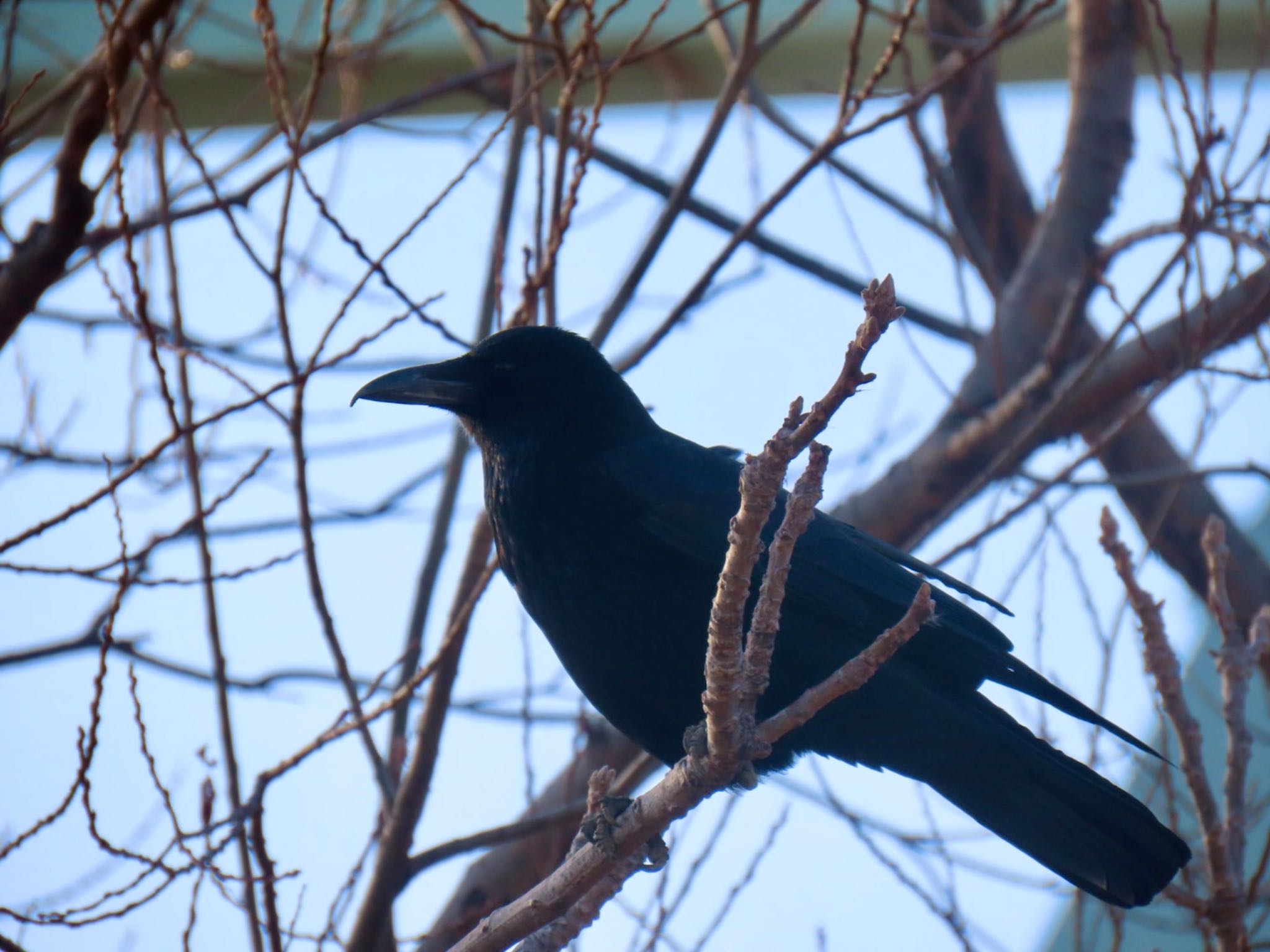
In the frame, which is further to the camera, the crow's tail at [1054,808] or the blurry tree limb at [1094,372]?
the blurry tree limb at [1094,372]

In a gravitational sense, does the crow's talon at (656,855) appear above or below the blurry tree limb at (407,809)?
below

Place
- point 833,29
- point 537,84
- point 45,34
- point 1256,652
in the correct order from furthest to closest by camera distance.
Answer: point 833,29
point 45,34
point 537,84
point 1256,652

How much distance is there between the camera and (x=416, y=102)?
13.2ft

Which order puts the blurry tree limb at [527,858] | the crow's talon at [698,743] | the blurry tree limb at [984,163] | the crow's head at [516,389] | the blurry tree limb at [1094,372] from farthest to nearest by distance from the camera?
1. the blurry tree limb at [984,163]
2. the blurry tree limb at [1094,372]
3. the blurry tree limb at [527,858]
4. the crow's head at [516,389]
5. the crow's talon at [698,743]

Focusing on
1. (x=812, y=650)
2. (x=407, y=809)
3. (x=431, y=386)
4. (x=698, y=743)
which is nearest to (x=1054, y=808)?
(x=812, y=650)

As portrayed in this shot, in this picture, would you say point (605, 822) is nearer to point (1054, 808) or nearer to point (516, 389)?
point (1054, 808)

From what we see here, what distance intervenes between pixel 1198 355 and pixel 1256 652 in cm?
136

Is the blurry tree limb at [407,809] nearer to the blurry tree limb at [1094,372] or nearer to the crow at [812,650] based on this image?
the crow at [812,650]

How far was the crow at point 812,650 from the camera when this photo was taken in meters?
3.36

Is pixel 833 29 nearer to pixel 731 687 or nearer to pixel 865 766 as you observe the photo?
pixel 865 766

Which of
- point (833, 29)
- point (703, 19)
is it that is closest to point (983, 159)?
point (833, 29)

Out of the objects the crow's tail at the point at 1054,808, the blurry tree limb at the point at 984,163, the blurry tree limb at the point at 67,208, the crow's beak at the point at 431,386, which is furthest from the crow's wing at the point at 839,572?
the blurry tree limb at the point at 984,163

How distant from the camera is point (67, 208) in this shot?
326cm

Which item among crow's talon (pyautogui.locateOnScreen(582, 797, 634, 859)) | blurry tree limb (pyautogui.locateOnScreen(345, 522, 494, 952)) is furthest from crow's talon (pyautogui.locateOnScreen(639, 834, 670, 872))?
blurry tree limb (pyautogui.locateOnScreen(345, 522, 494, 952))
